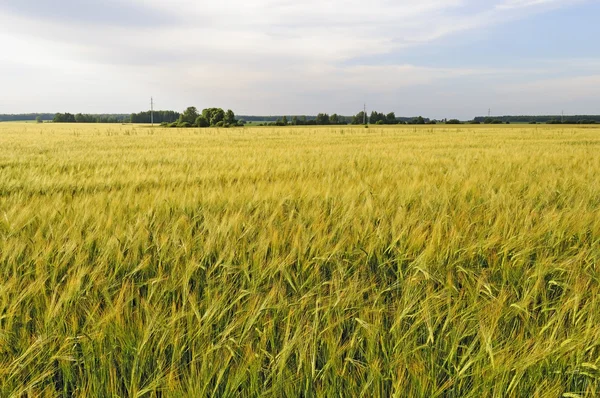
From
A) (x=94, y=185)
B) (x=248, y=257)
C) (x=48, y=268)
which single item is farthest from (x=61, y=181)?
(x=248, y=257)

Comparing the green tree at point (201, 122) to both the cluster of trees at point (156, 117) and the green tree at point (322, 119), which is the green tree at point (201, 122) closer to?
the green tree at point (322, 119)

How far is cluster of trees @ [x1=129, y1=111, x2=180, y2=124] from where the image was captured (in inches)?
3725

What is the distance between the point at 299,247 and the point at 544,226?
1.36m

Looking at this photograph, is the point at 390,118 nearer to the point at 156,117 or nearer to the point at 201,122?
the point at 201,122

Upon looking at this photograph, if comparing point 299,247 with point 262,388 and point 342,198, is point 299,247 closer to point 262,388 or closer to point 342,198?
point 262,388

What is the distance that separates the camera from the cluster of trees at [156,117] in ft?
310

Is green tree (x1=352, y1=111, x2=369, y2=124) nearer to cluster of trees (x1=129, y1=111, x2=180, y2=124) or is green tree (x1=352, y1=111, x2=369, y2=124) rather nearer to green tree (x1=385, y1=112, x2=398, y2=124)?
green tree (x1=385, y1=112, x2=398, y2=124)

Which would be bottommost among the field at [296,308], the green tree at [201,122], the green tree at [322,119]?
the field at [296,308]

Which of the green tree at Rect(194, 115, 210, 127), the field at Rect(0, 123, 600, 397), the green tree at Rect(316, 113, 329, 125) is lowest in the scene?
the field at Rect(0, 123, 600, 397)

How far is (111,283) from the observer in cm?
148

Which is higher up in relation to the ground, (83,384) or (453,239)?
(453,239)

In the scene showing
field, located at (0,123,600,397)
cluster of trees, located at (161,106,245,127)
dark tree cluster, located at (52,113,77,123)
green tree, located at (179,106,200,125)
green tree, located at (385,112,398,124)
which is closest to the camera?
field, located at (0,123,600,397)

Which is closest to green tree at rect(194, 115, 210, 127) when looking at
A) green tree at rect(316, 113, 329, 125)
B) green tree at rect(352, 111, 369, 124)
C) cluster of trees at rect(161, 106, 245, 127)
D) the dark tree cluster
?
cluster of trees at rect(161, 106, 245, 127)

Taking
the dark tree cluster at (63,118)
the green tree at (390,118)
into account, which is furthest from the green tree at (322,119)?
the dark tree cluster at (63,118)
